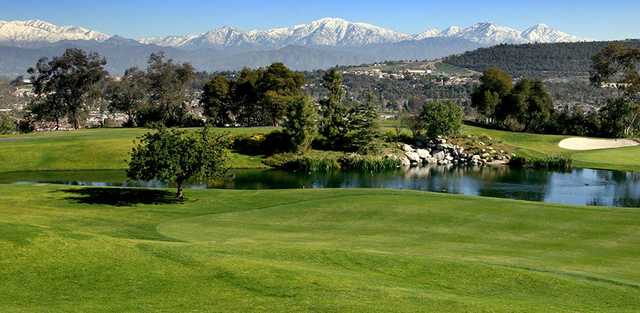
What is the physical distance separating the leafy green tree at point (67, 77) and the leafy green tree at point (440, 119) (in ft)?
174

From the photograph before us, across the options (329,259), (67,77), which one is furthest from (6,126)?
(329,259)

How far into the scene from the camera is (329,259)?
957 inches

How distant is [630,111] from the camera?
10756 centimetres

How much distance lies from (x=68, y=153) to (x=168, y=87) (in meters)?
39.2

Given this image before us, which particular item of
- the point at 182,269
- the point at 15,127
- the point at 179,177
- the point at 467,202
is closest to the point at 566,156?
the point at 467,202

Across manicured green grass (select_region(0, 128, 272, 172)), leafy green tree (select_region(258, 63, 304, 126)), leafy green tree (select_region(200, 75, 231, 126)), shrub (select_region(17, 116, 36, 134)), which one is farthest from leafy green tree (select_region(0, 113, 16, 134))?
leafy green tree (select_region(258, 63, 304, 126))

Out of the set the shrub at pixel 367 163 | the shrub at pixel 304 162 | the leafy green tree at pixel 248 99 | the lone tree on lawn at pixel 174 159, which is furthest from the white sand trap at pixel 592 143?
the lone tree on lawn at pixel 174 159

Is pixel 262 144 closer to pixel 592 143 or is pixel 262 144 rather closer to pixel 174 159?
pixel 174 159

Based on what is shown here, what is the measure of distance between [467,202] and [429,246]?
12.7 metres

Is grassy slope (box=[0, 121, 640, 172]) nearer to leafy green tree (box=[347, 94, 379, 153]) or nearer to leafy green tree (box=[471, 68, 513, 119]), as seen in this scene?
leafy green tree (box=[347, 94, 379, 153])

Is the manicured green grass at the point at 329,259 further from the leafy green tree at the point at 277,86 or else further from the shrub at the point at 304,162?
the leafy green tree at the point at 277,86

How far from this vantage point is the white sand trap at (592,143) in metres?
99.3

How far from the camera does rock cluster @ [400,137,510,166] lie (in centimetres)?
8844

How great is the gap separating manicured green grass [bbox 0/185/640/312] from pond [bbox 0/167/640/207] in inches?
804
